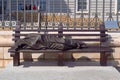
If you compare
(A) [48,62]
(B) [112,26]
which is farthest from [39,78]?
(B) [112,26]

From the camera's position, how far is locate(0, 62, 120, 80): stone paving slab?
632 centimetres

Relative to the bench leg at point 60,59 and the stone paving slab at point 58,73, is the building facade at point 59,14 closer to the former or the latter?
the bench leg at point 60,59

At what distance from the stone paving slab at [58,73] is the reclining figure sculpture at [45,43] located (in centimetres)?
38

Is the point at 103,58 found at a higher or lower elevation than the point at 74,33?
lower

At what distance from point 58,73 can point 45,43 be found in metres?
0.71

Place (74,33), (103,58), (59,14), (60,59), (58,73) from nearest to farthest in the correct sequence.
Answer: (58,73), (60,59), (103,58), (74,33), (59,14)

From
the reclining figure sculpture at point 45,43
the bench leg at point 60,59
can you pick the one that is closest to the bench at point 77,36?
the bench leg at point 60,59

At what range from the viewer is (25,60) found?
25.1 ft

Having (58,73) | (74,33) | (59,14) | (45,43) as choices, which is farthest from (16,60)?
(59,14)

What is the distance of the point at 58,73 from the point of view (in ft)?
21.6

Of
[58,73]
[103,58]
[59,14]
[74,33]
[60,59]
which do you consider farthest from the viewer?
[59,14]

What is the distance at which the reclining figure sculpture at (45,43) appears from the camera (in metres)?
6.89

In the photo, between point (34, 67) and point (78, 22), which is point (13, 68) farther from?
point (78, 22)

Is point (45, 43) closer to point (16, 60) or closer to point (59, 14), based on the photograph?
point (16, 60)
